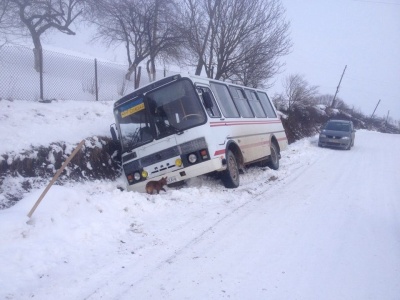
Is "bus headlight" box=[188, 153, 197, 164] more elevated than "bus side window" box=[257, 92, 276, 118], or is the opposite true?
"bus side window" box=[257, 92, 276, 118]

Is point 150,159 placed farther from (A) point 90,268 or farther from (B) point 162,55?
(B) point 162,55

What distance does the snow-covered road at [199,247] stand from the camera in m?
3.82

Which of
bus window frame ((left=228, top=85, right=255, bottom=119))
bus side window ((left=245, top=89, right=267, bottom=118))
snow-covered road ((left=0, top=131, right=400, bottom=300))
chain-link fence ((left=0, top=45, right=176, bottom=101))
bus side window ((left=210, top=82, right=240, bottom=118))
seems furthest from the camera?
bus side window ((left=245, top=89, right=267, bottom=118))

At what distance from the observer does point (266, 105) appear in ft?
42.3

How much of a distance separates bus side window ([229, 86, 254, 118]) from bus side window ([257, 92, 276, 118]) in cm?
198

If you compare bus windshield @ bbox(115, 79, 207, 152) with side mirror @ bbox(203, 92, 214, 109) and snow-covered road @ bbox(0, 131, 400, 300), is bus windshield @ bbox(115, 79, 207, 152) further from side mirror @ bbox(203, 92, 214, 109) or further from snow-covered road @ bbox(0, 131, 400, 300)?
snow-covered road @ bbox(0, 131, 400, 300)

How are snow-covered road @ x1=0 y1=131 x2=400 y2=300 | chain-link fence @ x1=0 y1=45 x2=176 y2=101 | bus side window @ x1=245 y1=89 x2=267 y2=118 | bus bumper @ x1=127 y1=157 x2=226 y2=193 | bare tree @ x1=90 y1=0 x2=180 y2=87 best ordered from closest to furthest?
snow-covered road @ x1=0 y1=131 x2=400 y2=300 < bus bumper @ x1=127 y1=157 x2=226 y2=193 < chain-link fence @ x1=0 y1=45 x2=176 y2=101 < bus side window @ x1=245 y1=89 x2=267 y2=118 < bare tree @ x1=90 y1=0 x2=180 y2=87

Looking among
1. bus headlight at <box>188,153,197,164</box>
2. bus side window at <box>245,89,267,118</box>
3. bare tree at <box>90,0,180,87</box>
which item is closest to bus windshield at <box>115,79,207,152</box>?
bus headlight at <box>188,153,197,164</box>

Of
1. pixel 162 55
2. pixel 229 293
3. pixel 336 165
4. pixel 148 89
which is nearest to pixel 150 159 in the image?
pixel 148 89

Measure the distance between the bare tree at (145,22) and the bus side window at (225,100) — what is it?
341 inches

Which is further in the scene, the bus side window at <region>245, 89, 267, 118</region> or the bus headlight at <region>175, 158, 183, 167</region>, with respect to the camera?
the bus side window at <region>245, 89, 267, 118</region>

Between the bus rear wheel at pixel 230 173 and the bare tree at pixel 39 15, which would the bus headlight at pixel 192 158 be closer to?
the bus rear wheel at pixel 230 173

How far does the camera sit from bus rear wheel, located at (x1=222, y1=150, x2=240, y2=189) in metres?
7.89

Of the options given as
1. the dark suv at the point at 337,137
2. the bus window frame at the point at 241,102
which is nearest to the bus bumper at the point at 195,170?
the bus window frame at the point at 241,102
